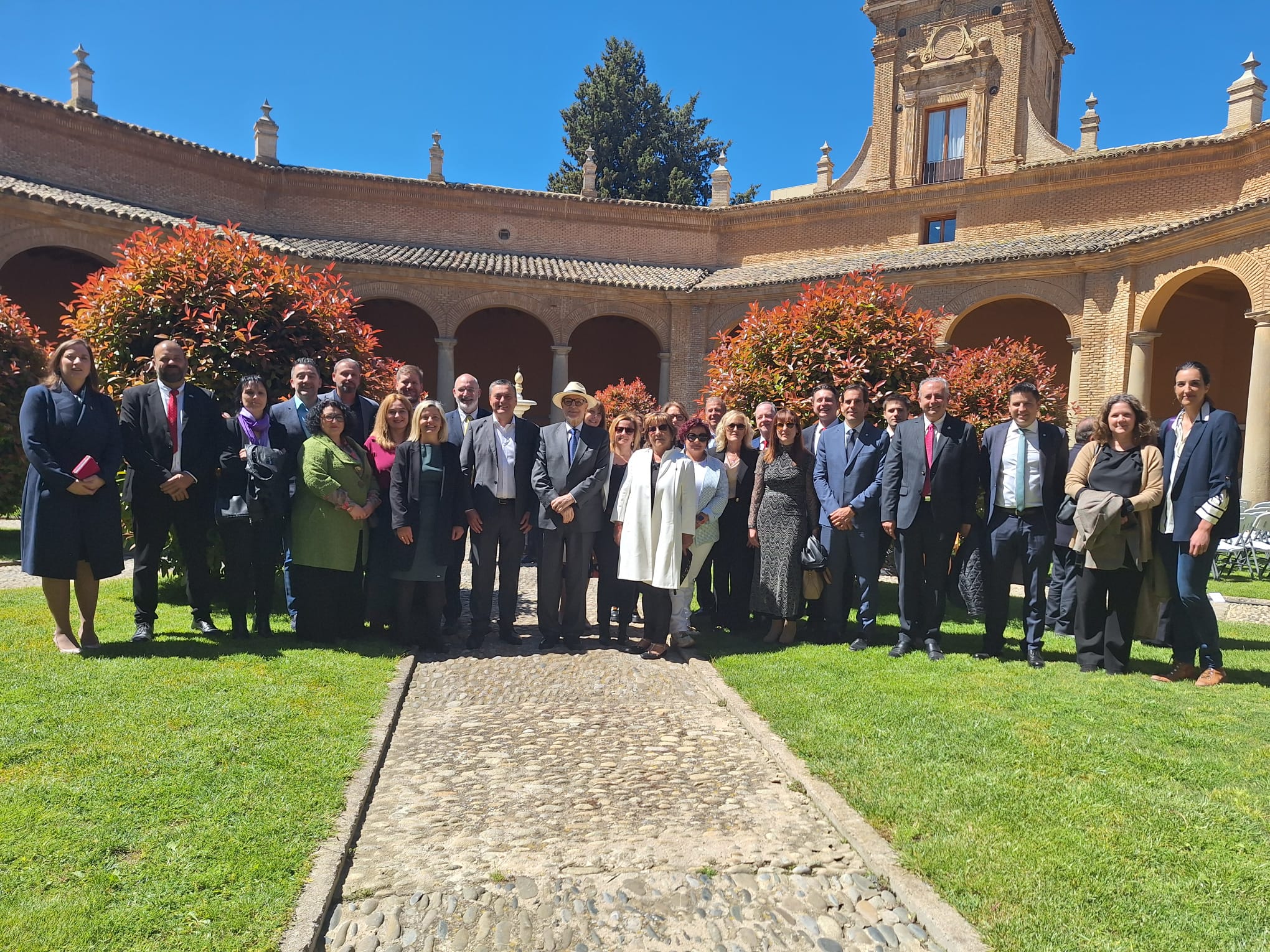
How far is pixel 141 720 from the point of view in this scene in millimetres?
4219

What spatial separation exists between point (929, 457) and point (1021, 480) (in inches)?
25.3

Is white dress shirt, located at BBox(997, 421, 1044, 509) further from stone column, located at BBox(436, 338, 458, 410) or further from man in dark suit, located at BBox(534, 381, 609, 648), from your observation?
stone column, located at BBox(436, 338, 458, 410)

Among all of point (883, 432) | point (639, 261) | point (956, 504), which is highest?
point (639, 261)

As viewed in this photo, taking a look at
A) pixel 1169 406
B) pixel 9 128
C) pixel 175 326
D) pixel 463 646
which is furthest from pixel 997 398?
pixel 9 128

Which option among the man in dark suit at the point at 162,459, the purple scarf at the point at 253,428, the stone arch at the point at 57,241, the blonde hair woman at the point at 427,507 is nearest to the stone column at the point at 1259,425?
the blonde hair woman at the point at 427,507

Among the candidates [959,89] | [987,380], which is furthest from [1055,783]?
[959,89]

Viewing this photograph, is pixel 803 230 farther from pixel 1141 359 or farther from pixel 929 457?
pixel 929 457

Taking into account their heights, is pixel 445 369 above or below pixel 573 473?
above

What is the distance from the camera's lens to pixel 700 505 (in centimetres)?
641

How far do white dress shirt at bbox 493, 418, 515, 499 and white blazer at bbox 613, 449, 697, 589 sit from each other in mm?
921

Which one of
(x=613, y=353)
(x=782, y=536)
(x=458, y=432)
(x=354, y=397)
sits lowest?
(x=782, y=536)

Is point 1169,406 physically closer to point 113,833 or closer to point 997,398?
point 997,398

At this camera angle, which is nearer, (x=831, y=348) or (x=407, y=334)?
(x=831, y=348)

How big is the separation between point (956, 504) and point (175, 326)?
6292 millimetres
